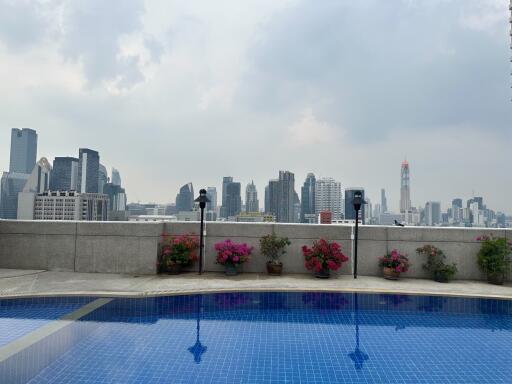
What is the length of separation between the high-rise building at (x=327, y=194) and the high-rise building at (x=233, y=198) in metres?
10.1

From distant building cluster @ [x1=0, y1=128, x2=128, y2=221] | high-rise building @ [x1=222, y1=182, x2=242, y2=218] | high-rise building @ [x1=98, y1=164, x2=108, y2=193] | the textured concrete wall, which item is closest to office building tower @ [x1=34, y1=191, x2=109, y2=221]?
distant building cluster @ [x1=0, y1=128, x2=128, y2=221]

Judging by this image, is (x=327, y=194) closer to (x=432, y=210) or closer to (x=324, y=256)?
(x=432, y=210)

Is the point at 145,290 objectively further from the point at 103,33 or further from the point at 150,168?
the point at 150,168

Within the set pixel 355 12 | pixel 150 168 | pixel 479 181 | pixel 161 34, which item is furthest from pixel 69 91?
pixel 479 181

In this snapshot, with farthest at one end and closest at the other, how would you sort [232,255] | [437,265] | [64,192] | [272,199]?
[272,199], [64,192], [232,255], [437,265]

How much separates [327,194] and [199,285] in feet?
112

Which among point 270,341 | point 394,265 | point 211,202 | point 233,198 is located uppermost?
point 233,198

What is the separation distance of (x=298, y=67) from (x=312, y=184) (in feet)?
96.2

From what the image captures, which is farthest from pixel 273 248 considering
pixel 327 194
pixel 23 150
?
pixel 23 150

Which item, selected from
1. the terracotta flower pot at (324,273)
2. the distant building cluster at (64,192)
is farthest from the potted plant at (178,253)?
the distant building cluster at (64,192)

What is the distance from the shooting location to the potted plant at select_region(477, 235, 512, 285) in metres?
8.53

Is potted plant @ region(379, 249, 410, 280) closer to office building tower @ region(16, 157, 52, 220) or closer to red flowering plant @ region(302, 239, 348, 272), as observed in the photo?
red flowering plant @ region(302, 239, 348, 272)

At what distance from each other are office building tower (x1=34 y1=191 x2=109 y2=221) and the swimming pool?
2957cm

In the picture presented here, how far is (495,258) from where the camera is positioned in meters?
8.55
